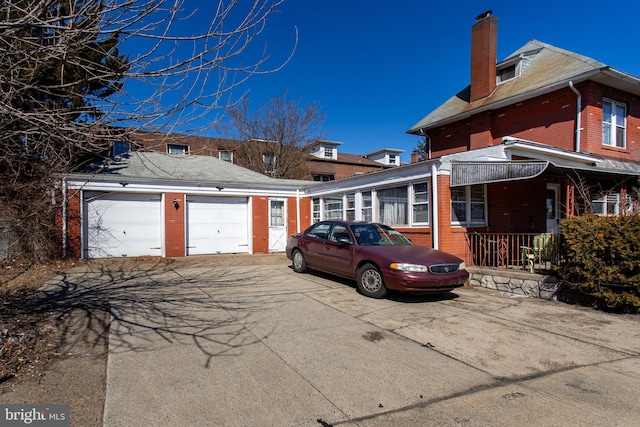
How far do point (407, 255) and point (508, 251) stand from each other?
14.1ft

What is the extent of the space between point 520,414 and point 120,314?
565 cm

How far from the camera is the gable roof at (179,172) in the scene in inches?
518

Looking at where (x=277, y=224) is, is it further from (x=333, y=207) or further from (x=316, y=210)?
(x=333, y=207)

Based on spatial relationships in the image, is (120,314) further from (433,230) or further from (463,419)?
(433,230)

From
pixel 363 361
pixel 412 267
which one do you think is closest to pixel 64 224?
pixel 412 267

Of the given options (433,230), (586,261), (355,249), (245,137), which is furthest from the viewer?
(245,137)

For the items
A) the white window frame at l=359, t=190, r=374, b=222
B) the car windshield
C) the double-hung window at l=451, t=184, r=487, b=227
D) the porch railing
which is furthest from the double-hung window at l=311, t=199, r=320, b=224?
the car windshield

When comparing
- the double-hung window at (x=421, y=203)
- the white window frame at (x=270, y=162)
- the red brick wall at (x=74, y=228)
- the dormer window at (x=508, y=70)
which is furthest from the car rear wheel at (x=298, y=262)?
the white window frame at (x=270, y=162)

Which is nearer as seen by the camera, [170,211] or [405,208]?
[405,208]

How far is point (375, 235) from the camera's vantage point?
8.59m

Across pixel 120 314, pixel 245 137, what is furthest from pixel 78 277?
pixel 245 137

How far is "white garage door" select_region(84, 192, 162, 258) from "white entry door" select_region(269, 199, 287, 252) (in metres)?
4.59

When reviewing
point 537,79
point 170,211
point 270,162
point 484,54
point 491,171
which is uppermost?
point 484,54

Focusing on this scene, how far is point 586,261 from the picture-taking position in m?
6.68
